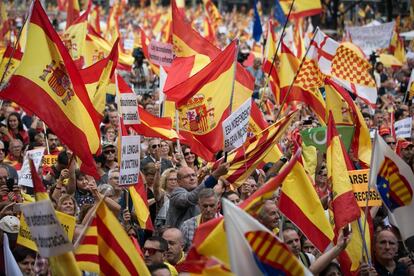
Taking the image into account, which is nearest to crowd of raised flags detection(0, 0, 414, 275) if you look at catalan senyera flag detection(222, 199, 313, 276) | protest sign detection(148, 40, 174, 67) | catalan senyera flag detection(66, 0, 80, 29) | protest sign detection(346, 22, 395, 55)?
catalan senyera flag detection(222, 199, 313, 276)

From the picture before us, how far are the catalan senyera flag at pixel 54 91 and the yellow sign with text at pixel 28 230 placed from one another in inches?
43.5

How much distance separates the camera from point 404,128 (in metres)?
15.0

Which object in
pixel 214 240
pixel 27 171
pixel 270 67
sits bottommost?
pixel 270 67

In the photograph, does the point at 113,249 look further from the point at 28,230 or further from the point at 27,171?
the point at 27,171

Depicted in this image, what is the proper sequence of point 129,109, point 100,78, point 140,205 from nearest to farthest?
1. point 140,205
2. point 129,109
3. point 100,78

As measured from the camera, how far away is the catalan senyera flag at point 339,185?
914cm

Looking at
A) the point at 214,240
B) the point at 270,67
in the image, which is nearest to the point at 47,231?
the point at 214,240

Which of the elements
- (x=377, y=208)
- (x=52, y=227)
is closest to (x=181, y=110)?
(x=377, y=208)

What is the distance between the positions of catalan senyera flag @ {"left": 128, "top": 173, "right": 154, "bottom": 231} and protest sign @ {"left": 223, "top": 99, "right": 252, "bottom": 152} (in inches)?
38.0

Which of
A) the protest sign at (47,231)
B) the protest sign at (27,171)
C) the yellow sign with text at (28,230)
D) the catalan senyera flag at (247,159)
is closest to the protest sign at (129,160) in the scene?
the catalan senyera flag at (247,159)

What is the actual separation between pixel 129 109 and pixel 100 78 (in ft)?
3.75

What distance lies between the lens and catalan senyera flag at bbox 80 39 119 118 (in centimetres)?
1238

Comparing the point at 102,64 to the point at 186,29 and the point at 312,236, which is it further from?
the point at 312,236

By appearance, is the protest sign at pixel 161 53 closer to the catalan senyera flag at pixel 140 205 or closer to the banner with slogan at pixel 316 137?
the banner with slogan at pixel 316 137
